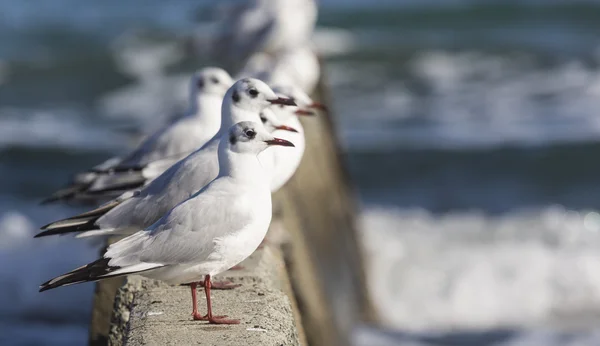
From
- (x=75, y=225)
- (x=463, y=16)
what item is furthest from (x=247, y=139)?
(x=463, y=16)

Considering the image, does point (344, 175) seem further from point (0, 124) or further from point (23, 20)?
point (23, 20)

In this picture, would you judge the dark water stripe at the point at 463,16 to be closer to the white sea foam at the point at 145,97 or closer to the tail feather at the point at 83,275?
the white sea foam at the point at 145,97

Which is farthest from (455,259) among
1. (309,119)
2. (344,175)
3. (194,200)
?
(194,200)

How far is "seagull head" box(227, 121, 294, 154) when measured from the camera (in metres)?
4.12

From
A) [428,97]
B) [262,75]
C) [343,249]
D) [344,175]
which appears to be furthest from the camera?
[428,97]

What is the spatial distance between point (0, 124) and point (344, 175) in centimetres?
729

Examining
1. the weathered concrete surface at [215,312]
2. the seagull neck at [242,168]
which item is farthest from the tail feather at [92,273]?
the seagull neck at [242,168]

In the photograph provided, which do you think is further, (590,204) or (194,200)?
→ (590,204)

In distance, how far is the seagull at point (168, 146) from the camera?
5.29 meters

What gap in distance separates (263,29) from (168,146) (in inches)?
148

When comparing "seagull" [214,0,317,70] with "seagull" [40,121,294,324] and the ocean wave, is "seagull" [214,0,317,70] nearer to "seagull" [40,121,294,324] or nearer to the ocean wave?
the ocean wave

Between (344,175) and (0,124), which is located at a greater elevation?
(0,124)

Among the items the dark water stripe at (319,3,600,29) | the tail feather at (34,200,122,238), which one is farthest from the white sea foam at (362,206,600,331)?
the dark water stripe at (319,3,600,29)

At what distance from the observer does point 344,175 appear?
10.4 m
